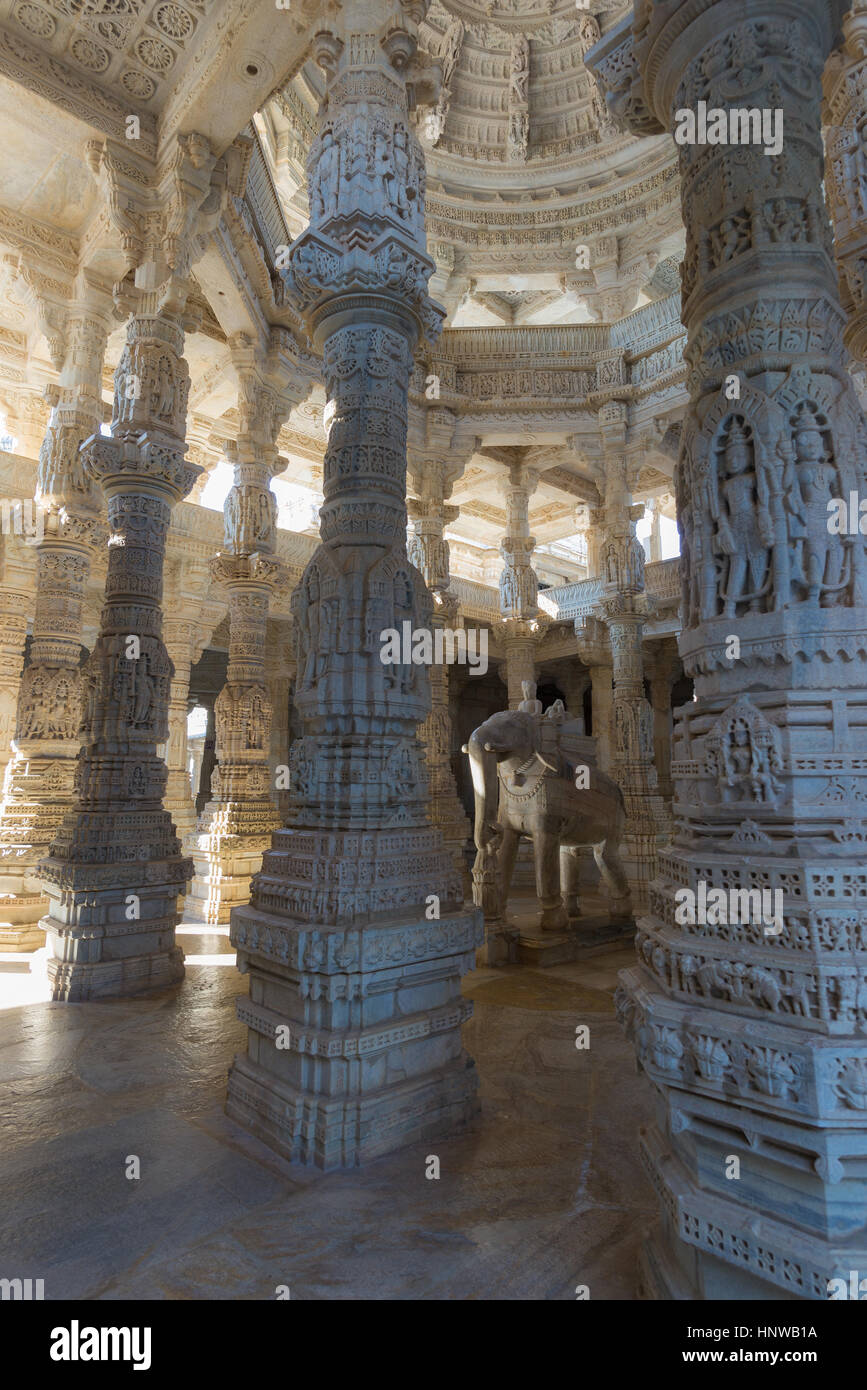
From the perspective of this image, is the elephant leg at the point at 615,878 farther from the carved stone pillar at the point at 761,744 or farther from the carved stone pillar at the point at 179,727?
the carved stone pillar at the point at 179,727

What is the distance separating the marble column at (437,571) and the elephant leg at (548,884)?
3.78 metres

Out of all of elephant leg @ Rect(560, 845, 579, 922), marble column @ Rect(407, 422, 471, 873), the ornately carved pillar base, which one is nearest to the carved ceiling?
marble column @ Rect(407, 422, 471, 873)

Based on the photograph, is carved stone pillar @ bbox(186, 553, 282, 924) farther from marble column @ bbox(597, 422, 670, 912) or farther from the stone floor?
marble column @ bbox(597, 422, 670, 912)

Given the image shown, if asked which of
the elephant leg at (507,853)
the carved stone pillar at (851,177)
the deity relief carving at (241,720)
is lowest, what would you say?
the elephant leg at (507,853)

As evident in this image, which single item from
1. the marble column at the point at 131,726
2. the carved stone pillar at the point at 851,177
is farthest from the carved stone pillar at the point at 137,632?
the carved stone pillar at the point at 851,177

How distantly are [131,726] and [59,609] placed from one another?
272 cm

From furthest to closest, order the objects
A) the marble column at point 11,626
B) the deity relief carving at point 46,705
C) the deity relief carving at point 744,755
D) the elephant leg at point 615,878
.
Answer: the marble column at point 11,626, the deity relief carving at point 46,705, the elephant leg at point 615,878, the deity relief carving at point 744,755

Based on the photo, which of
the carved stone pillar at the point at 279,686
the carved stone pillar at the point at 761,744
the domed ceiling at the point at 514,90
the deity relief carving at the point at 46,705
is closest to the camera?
the carved stone pillar at the point at 761,744

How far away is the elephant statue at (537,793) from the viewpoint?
672 cm

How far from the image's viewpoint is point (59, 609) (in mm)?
8133

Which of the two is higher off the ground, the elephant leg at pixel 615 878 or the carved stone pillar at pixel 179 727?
the carved stone pillar at pixel 179 727

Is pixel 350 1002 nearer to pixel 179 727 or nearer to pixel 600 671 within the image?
pixel 179 727

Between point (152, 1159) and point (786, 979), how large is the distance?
2.89 m

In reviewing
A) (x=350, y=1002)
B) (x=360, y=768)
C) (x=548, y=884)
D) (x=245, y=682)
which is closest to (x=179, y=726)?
(x=245, y=682)
